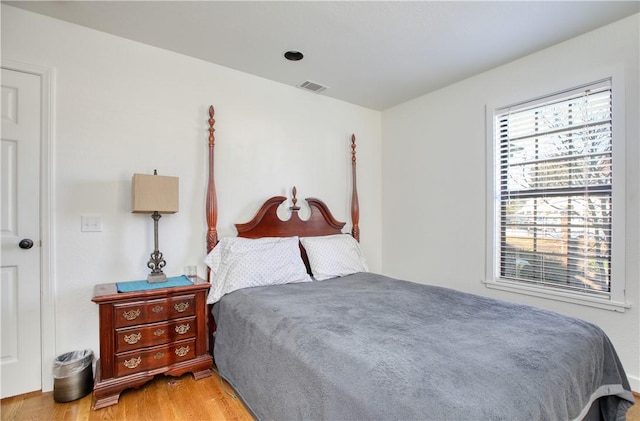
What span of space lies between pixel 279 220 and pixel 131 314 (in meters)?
1.45

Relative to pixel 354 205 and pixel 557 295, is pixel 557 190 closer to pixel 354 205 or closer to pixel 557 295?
pixel 557 295

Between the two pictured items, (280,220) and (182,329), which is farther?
(280,220)

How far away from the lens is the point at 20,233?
6.99 ft

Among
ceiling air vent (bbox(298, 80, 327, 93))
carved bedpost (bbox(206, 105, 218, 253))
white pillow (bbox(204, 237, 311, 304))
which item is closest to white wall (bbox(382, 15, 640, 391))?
ceiling air vent (bbox(298, 80, 327, 93))

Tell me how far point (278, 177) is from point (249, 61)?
1078mm

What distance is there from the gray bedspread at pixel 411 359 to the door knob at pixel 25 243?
4.43 ft

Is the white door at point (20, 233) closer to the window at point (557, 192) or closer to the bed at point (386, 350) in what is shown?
the bed at point (386, 350)

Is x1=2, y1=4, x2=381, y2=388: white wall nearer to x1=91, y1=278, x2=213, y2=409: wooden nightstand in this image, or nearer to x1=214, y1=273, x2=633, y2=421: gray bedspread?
x1=91, y1=278, x2=213, y2=409: wooden nightstand

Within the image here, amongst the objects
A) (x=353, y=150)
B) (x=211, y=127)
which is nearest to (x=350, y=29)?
(x=211, y=127)

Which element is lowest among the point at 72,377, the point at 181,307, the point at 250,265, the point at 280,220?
the point at 72,377

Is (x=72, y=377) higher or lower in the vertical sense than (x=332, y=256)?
lower

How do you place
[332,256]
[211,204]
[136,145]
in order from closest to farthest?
[136,145]
[211,204]
[332,256]

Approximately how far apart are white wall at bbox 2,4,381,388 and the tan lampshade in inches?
12.3

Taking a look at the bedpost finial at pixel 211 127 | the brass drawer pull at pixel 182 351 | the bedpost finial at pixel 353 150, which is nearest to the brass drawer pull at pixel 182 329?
the brass drawer pull at pixel 182 351
